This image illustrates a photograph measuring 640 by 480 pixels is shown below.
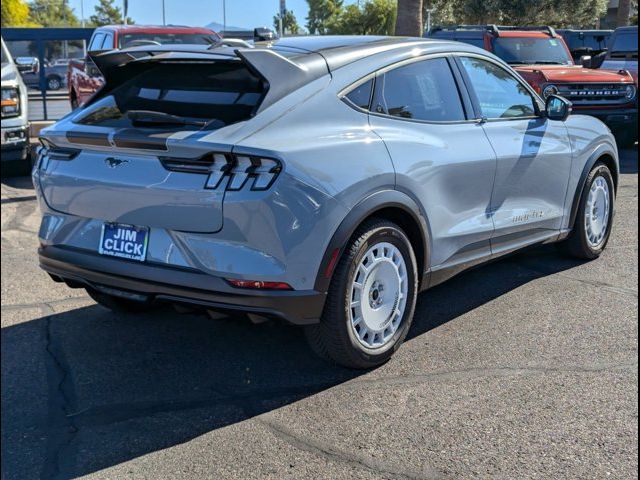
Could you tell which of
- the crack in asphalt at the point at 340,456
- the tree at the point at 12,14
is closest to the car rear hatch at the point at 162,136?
the crack in asphalt at the point at 340,456

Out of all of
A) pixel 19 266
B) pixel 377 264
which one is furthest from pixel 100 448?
pixel 19 266

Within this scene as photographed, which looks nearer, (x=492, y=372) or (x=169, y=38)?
(x=492, y=372)

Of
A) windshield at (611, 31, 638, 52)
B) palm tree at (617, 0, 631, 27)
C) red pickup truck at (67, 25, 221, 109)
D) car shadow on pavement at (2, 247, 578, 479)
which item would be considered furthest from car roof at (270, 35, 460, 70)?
windshield at (611, 31, 638, 52)

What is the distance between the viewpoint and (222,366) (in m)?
4.25

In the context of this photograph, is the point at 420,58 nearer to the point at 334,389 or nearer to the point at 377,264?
the point at 377,264

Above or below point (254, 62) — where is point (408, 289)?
below

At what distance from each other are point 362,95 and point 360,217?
77 centimetres

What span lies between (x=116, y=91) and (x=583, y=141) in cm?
349

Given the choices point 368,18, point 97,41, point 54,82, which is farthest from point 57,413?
point 54,82

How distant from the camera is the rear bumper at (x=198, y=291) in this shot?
3.58m

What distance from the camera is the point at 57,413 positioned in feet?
12.1

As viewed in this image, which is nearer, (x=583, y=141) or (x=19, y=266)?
(x=583, y=141)

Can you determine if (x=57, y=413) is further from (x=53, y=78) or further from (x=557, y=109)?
(x=53, y=78)

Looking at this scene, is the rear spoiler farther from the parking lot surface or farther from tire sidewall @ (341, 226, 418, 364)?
the parking lot surface
